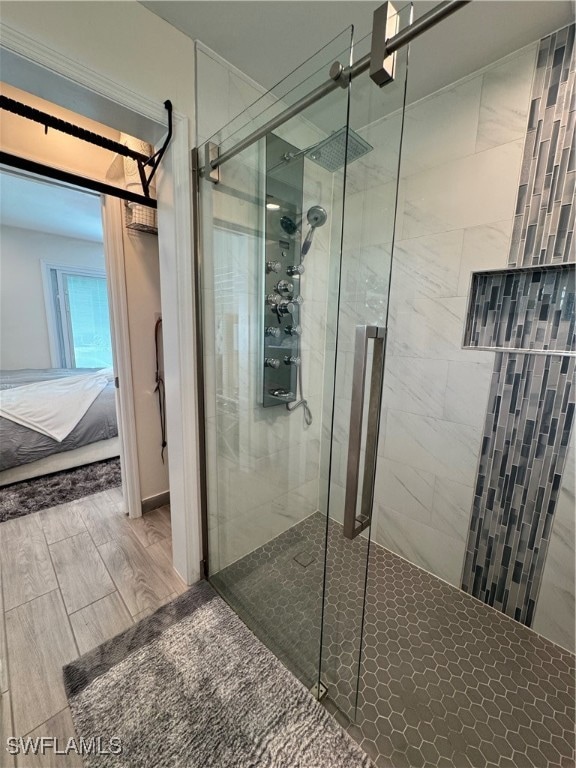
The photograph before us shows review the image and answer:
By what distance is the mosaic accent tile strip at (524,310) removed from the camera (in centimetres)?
129

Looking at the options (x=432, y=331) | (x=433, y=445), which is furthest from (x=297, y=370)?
(x=433, y=445)

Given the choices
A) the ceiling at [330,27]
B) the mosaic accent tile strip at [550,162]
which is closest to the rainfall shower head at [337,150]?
the ceiling at [330,27]

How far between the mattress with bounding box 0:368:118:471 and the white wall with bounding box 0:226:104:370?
4.59 ft

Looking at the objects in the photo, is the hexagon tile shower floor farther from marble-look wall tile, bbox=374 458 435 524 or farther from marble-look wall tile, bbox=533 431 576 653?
marble-look wall tile, bbox=374 458 435 524

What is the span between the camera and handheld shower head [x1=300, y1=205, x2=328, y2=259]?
1556mm

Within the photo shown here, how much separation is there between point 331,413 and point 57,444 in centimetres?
262

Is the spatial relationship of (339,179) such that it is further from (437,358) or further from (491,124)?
(437,358)

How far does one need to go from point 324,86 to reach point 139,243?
158cm

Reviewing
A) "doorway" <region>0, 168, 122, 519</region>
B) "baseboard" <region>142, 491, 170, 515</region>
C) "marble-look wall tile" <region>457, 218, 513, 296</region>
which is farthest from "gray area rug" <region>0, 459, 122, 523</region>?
"marble-look wall tile" <region>457, 218, 513, 296</region>

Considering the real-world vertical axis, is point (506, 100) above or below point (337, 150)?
above

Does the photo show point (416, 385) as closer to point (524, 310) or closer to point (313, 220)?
point (524, 310)

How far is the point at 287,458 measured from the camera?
6.41 feet

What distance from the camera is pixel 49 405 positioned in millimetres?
2652

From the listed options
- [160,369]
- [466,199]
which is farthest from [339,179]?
[160,369]
